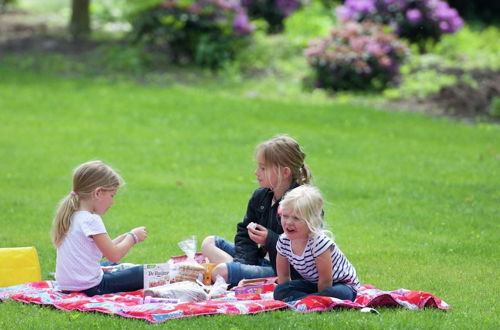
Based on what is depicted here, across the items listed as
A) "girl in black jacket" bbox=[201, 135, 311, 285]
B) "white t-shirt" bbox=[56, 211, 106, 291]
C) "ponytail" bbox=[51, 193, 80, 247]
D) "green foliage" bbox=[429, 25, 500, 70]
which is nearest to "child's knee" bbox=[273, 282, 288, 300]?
"girl in black jacket" bbox=[201, 135, 311, 285]

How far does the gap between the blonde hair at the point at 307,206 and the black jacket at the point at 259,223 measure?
645mm

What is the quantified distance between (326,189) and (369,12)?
8.67 m

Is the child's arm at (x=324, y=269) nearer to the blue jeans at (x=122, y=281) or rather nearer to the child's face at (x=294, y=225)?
the child's face at (x=294, y=225)

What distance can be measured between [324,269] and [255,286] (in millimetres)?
684

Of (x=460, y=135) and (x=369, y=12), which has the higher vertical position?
(x=369, y=12)

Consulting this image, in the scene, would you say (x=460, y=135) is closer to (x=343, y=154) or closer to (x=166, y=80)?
(x=343, y=154)

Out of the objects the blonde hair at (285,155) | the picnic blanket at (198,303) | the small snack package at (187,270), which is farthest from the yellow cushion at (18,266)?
the blonde hair at (285,155)

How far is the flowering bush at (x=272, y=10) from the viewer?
75.2ft

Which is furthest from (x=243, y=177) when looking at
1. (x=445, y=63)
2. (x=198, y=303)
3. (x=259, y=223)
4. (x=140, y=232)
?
(x=445, y=63)

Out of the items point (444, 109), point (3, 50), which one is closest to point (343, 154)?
point (444, 109)

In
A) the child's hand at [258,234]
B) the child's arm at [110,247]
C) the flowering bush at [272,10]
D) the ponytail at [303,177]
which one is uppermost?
the flowering bush at [272,10]

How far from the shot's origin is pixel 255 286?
663 cm

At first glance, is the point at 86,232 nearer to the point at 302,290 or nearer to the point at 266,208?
the point at 266,208

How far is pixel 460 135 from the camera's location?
45.8 ft
